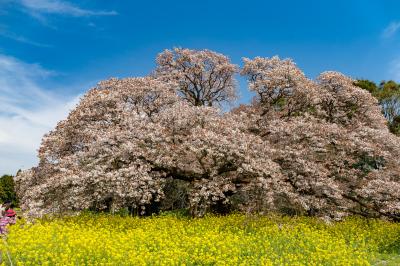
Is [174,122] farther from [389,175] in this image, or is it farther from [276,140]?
[389,175]

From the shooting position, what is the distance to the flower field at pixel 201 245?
15.2 m

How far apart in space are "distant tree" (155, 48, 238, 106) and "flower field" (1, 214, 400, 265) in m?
15.9

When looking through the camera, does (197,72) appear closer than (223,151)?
No

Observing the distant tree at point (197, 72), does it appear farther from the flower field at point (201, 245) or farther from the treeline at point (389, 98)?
the treeline at point (389, 98)

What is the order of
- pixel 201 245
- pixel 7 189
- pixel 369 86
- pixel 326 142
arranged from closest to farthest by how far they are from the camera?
pixel 201 245, pixel 326 142, pixel 369 86, pixel 7 189

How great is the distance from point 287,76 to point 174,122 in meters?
10.2

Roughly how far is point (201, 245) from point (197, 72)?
847 inches

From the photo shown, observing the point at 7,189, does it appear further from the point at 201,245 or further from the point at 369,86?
the point at 201,245

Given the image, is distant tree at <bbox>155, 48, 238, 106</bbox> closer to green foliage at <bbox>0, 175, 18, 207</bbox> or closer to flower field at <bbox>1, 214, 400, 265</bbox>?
flower field at <bbox>1, 214, 400, 265</bbox>

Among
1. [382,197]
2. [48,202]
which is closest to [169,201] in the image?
[48,202]

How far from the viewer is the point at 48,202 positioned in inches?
996

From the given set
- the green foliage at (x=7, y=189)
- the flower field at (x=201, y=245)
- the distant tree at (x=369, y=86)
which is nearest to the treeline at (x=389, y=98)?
the distant tree at (x=369, y=86)

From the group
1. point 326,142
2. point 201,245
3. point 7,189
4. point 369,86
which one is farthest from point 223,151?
point 7,189

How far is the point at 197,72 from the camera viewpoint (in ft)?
120
